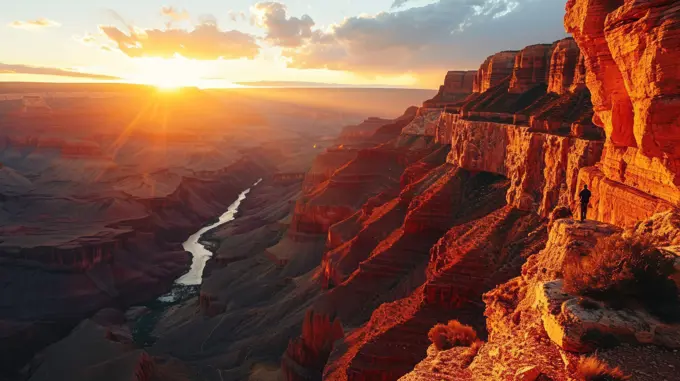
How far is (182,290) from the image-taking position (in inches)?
2291

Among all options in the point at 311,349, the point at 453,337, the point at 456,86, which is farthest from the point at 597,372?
the point at 456,86

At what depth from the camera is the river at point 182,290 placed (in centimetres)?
4691

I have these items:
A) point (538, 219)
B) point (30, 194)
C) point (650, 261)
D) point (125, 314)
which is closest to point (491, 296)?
point (650, 261)

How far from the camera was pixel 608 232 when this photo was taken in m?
11.9

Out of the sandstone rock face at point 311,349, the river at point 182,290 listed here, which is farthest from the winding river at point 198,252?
the sandstone rock face at point 311,349

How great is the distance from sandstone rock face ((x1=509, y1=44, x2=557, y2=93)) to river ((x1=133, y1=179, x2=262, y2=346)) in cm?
3767

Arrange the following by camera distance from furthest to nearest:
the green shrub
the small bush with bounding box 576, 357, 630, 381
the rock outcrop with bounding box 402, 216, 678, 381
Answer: the green shrub
the rock outcrop with bounding box 402, 216, 678, 381
the small bush with bounding box 576, 357, 630, 381

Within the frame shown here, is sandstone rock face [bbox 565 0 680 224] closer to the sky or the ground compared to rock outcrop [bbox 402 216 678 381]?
closer to the sky

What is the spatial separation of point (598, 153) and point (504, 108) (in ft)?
59.3

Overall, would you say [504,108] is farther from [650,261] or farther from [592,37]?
[650,261]

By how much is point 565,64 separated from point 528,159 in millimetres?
9571

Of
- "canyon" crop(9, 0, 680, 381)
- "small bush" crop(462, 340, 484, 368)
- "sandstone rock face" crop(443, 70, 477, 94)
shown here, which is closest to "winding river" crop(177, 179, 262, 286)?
"canyon" crop(9, 0, 680, 381)

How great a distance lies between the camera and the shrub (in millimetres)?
8211

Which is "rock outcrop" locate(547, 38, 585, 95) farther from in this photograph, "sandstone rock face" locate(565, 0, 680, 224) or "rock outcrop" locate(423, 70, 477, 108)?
"rock outcrop" locate(423, 70, 477, 108)
